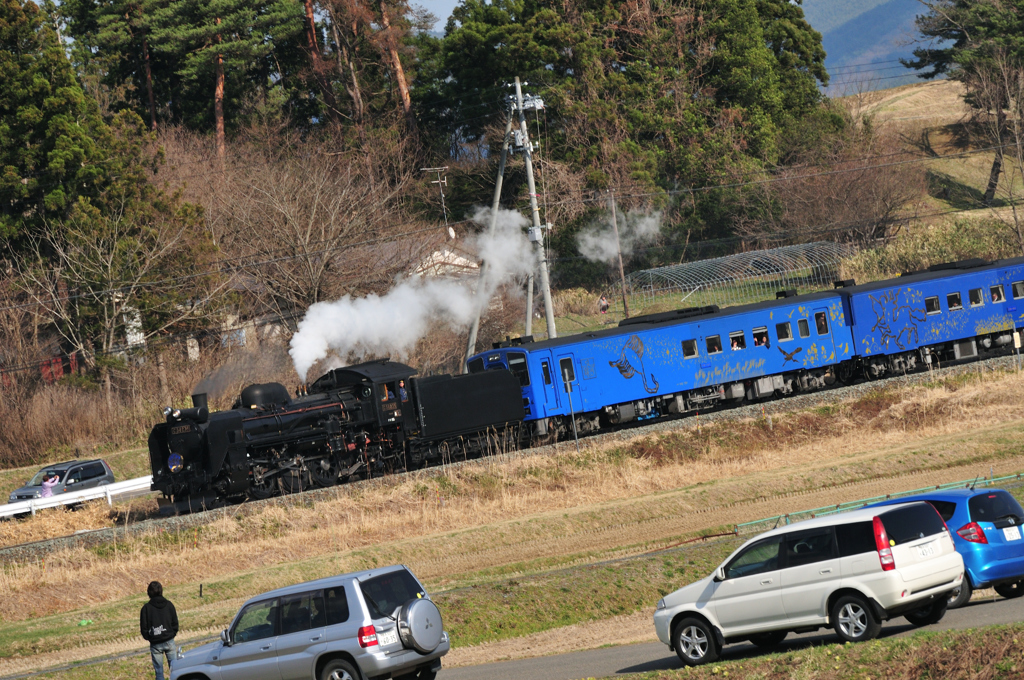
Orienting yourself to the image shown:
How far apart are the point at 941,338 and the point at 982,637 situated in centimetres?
2959

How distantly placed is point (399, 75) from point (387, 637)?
57.7m

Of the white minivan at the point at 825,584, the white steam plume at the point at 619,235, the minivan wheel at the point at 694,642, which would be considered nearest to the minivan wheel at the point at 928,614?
the white minivan at the point at 825,584

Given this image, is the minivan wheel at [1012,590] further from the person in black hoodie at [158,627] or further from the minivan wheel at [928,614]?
the person in black hoodie at [158,627]

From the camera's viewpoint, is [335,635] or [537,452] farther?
[537,452]

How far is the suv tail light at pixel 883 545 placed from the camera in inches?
443

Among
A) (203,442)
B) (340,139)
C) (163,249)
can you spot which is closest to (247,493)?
(203,442)

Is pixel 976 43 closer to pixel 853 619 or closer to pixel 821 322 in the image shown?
pixel 821 322

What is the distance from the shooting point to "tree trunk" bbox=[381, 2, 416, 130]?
6519cm

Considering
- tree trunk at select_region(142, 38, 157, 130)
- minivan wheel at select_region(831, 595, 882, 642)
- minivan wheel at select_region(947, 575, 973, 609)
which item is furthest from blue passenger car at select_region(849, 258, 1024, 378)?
tree trunk at select_region(142, 38, 157, 130)

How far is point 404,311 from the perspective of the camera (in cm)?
4375

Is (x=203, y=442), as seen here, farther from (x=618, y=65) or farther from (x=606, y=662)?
(x=618, y=65)

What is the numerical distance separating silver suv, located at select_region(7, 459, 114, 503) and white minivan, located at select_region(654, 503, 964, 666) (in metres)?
26.3

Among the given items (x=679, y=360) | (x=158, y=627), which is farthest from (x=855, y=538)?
(x=679, y=360)

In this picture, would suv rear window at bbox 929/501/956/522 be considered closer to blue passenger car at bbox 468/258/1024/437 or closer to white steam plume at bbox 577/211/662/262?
blue passenger car at bbox 468/258/1024/437
